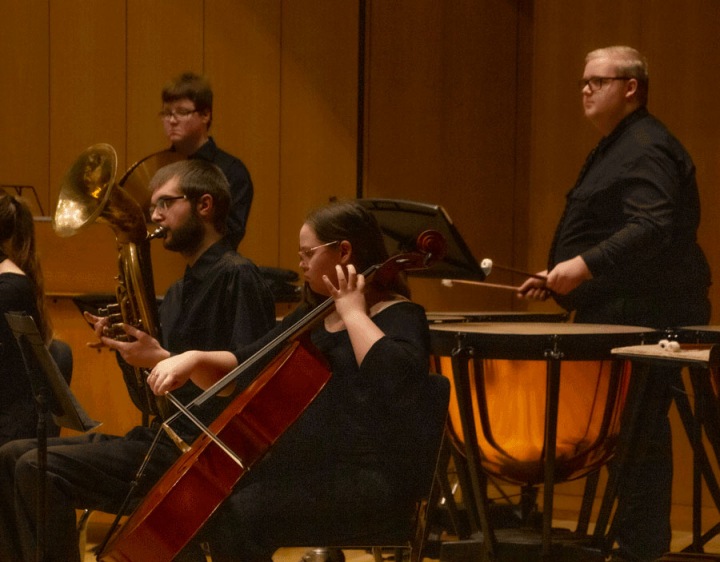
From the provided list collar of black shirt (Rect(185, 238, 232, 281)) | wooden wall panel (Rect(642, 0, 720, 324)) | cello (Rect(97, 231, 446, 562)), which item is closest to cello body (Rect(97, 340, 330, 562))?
cello (Rect(97, 231, 446, 562))

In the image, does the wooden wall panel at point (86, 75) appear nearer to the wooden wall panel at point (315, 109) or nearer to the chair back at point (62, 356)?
the wooden wall panel at point (315, 109)

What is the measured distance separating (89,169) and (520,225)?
2912mm

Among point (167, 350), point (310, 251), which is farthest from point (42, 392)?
point (310, 251)

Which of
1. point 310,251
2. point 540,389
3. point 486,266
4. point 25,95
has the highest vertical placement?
point 25,95

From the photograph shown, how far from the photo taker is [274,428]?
6.22 ft

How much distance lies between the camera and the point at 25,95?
18.0ft

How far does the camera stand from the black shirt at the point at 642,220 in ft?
9.77

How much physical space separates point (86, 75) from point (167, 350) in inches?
128

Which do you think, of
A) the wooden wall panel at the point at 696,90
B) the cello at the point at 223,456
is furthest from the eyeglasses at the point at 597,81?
the cello at the point at 223,456

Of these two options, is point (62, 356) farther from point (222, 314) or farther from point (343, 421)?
point (343, 421)

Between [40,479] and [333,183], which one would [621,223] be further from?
[333,183]

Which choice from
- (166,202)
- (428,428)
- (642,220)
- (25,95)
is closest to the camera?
(428,428)

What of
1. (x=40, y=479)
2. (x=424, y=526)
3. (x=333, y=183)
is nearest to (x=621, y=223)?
(x=424, y=526)

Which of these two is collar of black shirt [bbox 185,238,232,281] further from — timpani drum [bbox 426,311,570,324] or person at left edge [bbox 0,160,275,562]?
timpani drum [bbox 426,311,570,324]
